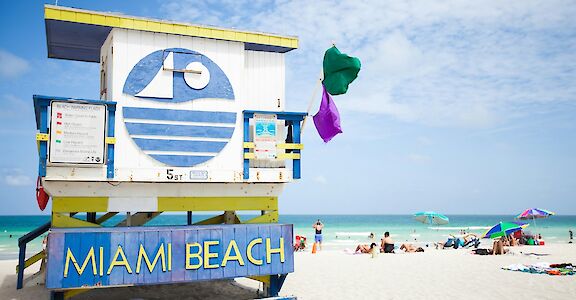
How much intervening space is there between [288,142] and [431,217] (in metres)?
27.2

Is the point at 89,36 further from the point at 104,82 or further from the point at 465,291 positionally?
the point at 465,291

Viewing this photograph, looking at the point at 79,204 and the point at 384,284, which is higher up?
the point at 79,204

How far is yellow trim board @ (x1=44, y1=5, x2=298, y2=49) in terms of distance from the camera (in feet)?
30.2

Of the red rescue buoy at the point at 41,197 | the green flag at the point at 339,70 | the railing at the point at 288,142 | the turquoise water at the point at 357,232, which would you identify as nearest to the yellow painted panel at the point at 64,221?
the red rescue buoy at the point at 41,197

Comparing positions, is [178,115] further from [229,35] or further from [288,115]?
[288,115]

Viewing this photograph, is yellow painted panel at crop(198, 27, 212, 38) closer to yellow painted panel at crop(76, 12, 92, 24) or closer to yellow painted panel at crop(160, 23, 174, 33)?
yellow painted panel at crop(160, 23, 174, 33)

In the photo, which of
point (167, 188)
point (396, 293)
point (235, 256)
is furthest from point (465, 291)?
point (167, 188)

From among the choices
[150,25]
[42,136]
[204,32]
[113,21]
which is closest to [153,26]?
[150,25]

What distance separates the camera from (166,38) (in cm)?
Answer: 962

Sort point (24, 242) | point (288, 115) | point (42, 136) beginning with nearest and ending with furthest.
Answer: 1. point (42, 136)
2. point (288, 115)
3. point (24, 242)

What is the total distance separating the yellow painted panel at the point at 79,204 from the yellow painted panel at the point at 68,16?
3.33 meters

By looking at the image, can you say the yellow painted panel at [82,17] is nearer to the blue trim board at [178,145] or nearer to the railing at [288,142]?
the blue trim board at [178,145]

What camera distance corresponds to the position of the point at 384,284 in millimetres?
14875

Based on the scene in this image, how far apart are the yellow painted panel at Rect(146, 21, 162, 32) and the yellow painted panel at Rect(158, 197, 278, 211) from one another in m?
3.25
